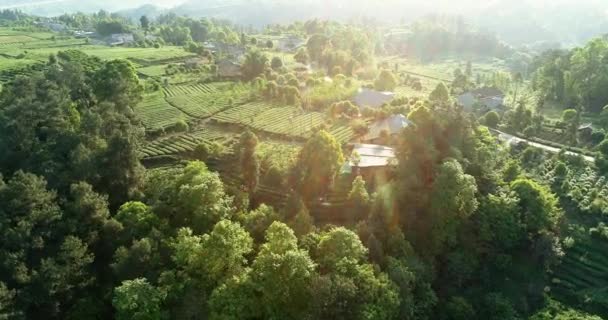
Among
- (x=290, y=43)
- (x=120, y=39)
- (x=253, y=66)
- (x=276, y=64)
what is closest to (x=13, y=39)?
(x=120, y=39)

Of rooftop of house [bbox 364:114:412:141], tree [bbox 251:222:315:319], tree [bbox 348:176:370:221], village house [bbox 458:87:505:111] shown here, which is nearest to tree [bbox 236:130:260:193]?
tree [bbox 348:176:370:221]

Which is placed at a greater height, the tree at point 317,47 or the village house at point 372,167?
the tree at point 317,47

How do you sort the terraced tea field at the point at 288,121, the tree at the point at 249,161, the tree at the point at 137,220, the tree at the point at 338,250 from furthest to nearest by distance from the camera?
the terraced tea field at the point at 288,121
the tree at the point at 249,161
the tree at the point at 137,220
the tree at the point at 338,250

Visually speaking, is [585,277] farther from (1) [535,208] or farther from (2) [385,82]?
(2) [385,82]

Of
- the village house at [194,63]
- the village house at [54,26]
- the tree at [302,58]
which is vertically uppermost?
the village house at [54,26]


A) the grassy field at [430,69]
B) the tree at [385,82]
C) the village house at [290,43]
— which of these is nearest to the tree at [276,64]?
the tree at [385,82]

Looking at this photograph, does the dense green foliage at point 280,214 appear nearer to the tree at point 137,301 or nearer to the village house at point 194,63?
the tree at point 137,301
